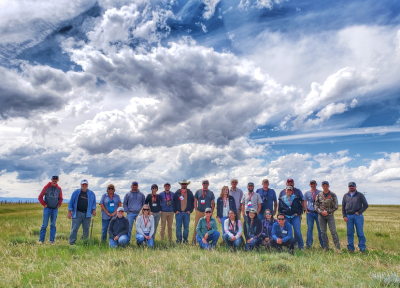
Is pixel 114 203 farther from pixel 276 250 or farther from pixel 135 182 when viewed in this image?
pixel 276 250

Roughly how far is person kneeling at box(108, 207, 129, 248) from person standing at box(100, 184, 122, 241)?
34.5 inches

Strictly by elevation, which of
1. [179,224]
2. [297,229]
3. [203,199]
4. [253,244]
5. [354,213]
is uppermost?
[203,199]

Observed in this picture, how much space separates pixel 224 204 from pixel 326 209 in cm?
401

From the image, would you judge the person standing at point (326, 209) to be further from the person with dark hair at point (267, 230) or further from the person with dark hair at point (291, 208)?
the person with dark hair at point (267, 230)

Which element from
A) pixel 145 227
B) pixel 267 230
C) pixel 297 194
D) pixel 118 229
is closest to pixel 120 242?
pixel 118 229

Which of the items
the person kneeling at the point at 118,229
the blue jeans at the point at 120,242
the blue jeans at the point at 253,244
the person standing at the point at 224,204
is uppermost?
the person standing at the point at 224,204

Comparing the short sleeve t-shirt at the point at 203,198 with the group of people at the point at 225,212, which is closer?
the group of people at the point at 225,212

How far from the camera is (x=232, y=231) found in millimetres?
9914

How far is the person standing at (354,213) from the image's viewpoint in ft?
32.6

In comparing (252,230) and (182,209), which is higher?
(182,209)

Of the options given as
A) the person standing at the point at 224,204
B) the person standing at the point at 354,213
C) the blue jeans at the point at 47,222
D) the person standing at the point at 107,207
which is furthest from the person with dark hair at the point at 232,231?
the blue jeans at the point at 47,222

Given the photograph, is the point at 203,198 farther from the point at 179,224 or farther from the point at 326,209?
the point at 326,209

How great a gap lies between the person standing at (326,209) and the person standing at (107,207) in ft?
27.4

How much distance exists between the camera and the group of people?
9.74 m
